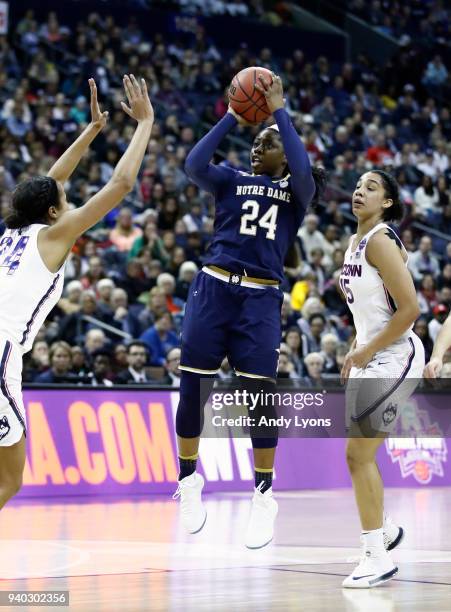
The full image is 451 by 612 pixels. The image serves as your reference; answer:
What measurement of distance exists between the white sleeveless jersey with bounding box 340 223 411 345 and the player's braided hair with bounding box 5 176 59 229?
191 centimetres

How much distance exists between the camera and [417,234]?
73.5 feet

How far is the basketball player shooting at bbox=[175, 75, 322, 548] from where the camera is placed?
293 inches

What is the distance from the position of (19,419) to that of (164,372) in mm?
8996

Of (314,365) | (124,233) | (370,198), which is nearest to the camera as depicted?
(370,198)

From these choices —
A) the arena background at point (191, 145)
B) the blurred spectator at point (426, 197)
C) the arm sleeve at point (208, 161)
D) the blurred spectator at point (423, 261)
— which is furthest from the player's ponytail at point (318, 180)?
the blurred spectator at point (426, 197)

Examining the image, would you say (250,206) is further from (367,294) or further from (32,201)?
(32,201)

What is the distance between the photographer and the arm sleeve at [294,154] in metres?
7.28

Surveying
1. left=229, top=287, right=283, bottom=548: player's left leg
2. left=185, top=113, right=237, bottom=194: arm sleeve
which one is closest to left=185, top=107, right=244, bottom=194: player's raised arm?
left=185, top=113, right=237, bottom=194: arm sleeve

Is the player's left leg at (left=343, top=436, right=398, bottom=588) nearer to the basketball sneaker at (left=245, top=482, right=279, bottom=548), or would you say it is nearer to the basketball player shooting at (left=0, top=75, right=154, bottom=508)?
the basketball sneaker at (left=245, top=482, right=279, bottom=548)

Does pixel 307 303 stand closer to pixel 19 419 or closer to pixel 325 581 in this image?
pixel 325 581

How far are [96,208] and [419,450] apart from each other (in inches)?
403

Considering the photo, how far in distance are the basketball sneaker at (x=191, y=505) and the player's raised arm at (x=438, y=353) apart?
167 cm

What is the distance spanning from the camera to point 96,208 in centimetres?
619

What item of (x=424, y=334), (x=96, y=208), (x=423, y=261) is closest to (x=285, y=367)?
(x=424, y=334)
